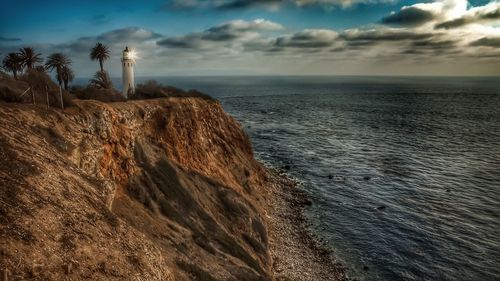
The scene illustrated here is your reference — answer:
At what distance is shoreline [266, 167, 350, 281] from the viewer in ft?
103

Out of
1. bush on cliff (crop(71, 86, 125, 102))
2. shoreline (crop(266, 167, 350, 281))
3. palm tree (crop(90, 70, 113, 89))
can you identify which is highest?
palm tree (crop(90, 70, 113, 89))

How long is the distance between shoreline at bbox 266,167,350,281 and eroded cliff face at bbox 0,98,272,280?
2.05m

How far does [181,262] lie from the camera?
21.2 metres

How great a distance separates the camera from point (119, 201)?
22.6 meters

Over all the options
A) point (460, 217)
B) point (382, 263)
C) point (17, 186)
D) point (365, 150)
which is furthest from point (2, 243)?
point (365, 150)

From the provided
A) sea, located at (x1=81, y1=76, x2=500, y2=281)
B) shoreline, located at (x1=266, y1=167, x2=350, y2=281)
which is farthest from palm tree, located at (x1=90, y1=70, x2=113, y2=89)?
sea, located at (x1=81, y1=76, x2=500, y2=281)

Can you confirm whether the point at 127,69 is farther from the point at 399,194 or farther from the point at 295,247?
the point at 399,194

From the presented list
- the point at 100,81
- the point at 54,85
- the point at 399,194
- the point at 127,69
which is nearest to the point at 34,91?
the point at 54,85

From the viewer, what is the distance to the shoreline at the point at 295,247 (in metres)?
31.3

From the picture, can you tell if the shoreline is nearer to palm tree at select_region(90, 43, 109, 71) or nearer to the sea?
the sea

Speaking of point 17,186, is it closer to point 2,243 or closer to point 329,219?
point 2,243

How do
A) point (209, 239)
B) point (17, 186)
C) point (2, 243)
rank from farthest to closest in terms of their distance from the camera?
point (209, 239) < point (17, 186) < point (2, 243)

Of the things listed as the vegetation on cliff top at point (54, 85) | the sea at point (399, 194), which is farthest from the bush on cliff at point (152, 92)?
the sea at point (399, 194)

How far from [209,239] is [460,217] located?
1377 inches
